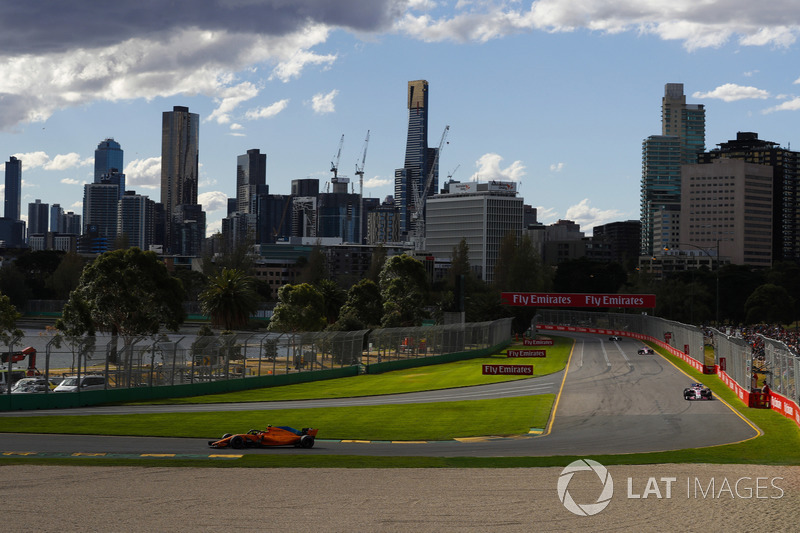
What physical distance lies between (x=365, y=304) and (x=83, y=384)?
66.2 m

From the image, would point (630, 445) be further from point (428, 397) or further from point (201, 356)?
point (201, 356)

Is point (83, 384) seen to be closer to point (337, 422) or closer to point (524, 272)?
point (337, 422)

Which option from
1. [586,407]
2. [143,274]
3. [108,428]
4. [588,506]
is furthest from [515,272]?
[588,506]

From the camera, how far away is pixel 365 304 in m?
112

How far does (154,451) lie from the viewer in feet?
98.0

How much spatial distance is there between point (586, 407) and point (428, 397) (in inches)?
450

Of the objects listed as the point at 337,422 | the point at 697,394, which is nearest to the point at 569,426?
the point at 337,422

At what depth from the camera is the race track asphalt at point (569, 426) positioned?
30.8m

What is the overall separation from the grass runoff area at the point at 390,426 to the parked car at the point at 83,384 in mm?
5535

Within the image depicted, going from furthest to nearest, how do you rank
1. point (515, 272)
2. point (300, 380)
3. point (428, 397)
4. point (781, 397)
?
point (515, 272)
point (300, 380)
point (428, 397)
point (781, 397)

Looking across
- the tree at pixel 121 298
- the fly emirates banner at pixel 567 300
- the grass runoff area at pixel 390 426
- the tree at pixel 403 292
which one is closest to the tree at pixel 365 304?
the tree at pixel 403 292

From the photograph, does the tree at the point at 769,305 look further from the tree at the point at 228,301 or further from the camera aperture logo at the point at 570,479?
the camera aperture logo at the point at 570,479

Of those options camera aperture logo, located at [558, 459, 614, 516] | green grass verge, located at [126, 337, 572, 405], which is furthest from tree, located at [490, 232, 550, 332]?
camera aperture logo, located at [558, 459, 614, 516]

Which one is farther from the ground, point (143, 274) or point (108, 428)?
point (143, 274)
